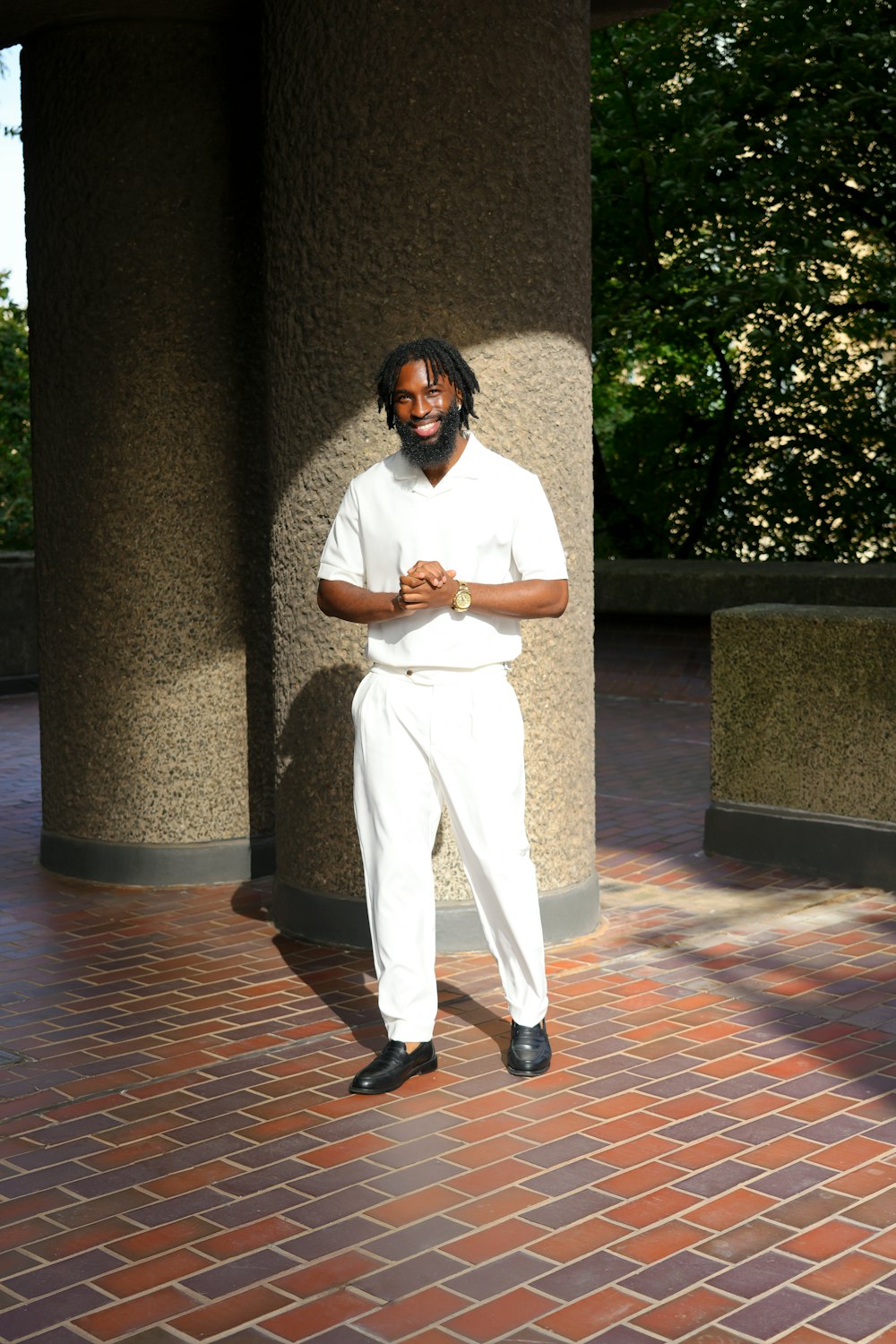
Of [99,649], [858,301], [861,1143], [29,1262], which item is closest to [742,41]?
[858,301]

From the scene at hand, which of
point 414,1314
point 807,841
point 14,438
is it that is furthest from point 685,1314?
point 14,438

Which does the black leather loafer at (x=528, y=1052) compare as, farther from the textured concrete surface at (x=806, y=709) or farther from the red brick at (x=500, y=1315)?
the textured concrete surface at (x=806, y=709)

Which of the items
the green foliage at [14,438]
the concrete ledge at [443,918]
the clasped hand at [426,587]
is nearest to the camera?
the clasped hand at [426,587]

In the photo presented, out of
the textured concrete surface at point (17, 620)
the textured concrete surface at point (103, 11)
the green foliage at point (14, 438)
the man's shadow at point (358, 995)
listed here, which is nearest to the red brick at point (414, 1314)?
the man's shadow at point (358, 995)

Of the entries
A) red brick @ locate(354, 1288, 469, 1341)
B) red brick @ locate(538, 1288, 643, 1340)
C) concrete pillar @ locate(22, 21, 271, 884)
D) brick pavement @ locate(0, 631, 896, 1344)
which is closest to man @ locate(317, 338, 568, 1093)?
brick pavement @ locate(0, 631, 896, 1344)

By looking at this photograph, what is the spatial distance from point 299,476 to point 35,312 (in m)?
2.02

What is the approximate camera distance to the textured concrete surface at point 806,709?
22.6ft

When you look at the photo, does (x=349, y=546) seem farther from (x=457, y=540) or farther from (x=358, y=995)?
(x=358, y=995)

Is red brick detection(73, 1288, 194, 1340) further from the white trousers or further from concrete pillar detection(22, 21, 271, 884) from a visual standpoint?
concrete pillar detection(22, 21, 271, 884)

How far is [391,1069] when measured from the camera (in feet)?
15.0

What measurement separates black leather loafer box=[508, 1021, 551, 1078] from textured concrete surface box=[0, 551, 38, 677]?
9884mm

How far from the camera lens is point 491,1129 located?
14.1ft

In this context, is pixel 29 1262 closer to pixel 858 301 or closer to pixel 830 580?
pixel 830 580

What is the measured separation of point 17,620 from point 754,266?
21.3 ft
